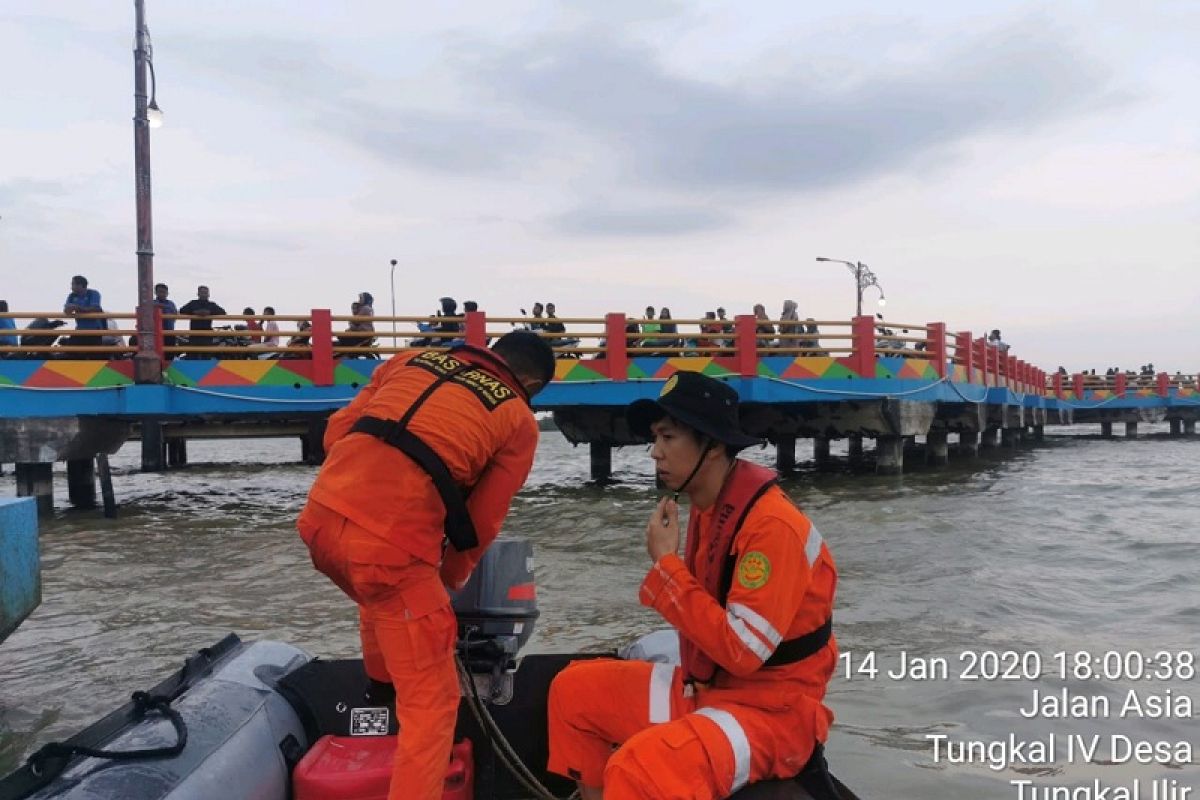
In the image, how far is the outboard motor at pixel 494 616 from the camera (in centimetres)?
321

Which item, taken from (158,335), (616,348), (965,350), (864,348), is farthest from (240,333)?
(965,350)

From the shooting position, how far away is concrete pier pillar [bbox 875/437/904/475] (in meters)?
18.2

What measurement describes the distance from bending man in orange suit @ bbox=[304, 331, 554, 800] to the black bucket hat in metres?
0.52

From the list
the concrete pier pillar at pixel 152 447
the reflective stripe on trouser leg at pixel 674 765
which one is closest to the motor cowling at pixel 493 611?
the reflective stripe on trouser leg at pixel 674 765

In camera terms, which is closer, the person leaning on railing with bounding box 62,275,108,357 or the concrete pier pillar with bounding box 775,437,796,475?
the person leaning on railing with bounding box 62,275,108,357

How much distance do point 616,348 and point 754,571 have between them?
43.2 feet

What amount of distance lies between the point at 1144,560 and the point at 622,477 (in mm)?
13319

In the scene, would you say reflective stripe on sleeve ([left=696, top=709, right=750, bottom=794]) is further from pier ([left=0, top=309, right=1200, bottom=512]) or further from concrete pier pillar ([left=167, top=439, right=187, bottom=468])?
concrete pier pillar ([left=167, top=439, right=187, bottom=468])

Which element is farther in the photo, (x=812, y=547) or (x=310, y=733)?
(x=310, y=733)

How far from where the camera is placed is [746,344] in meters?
16.0

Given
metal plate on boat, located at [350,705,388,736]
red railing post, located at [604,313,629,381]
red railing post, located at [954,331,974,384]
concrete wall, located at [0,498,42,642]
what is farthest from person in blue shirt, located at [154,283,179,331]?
red railing post, located at [954,331,974,384]

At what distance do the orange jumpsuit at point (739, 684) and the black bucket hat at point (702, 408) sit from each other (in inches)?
8.2

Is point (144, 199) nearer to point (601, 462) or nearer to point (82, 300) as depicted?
point (82, 300)

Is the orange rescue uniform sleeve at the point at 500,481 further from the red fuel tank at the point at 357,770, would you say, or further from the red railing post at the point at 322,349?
the red railing post at the point at 322,349
